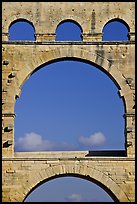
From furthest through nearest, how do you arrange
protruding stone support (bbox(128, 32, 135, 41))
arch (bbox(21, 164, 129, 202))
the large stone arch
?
protruding stone support (bbox(128, 32, 135, 41)), the large stone arch, arch (bbox(21, 164, 129, 202))

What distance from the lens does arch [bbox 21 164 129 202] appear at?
18875 mm

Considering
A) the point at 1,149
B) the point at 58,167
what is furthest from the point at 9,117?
the point at 58,167

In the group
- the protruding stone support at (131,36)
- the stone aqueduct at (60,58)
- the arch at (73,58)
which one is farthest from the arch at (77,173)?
the protruding stone support at (131,36)

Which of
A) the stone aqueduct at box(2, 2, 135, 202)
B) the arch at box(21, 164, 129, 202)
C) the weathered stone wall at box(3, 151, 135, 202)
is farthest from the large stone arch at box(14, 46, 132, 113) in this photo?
the arch at box(21, 164, 129, 202)

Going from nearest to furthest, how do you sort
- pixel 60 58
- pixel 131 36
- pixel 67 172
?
pixel 67 172, pixel 60 58, pixel 131 36

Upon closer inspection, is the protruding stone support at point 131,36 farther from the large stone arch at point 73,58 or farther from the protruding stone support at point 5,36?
the protruding stone support at point 5,36

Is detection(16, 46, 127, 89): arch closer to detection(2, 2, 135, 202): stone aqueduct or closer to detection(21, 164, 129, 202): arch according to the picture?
detection(2, 2, 135, 202): stone aqueduct

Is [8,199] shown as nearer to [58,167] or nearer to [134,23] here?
[58,167]

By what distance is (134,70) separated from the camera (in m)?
19.6

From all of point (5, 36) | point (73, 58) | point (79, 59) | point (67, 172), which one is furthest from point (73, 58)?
point (67, 172)

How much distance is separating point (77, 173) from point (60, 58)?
14.3 ft

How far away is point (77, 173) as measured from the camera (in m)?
19.0

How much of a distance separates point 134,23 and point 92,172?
587cm

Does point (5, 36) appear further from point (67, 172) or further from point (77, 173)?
point (77, 173)
